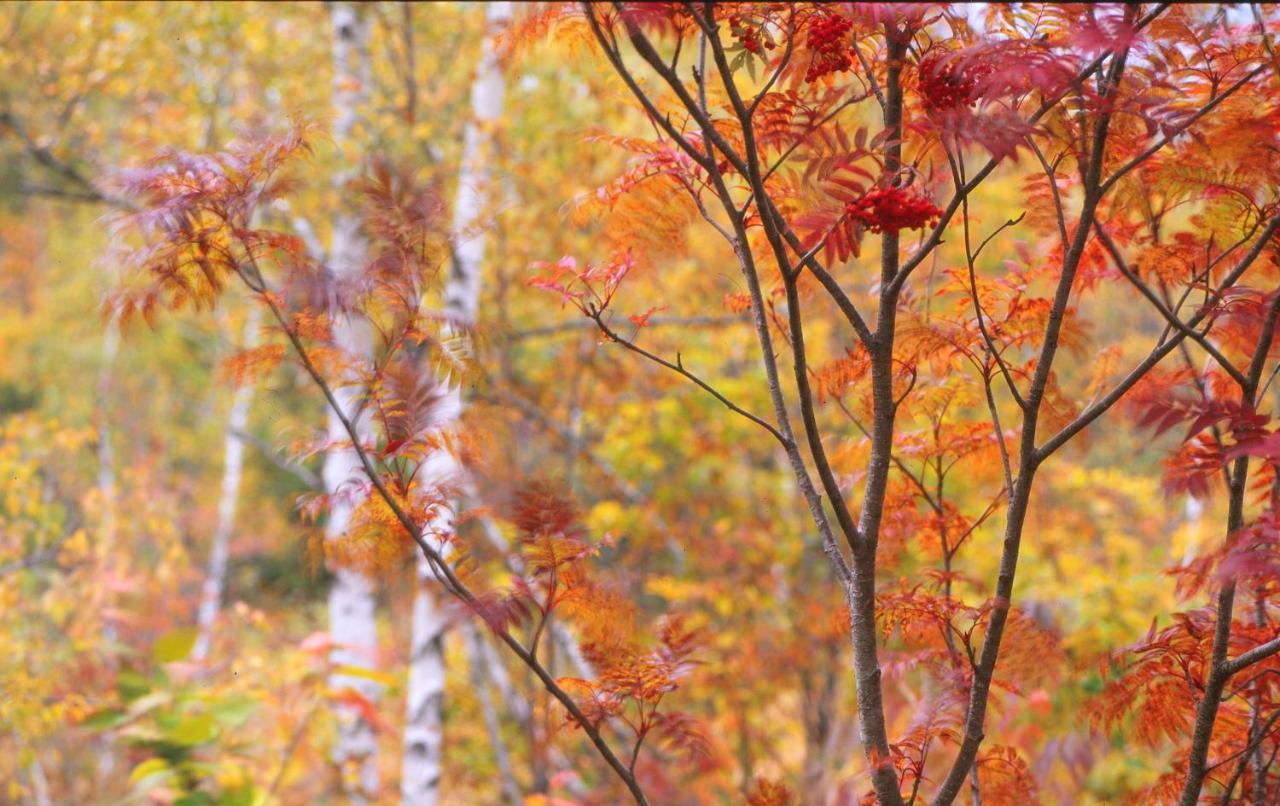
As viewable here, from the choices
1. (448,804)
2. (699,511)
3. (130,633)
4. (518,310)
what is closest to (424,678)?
(699,511)

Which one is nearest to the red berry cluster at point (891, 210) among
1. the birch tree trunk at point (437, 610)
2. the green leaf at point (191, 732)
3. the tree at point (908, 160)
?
the tree at point (908, 160)

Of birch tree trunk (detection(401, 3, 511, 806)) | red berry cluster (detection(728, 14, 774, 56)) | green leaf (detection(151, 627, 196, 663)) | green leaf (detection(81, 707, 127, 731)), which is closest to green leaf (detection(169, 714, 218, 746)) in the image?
green leaf (detection(81, 707, 127, 731))

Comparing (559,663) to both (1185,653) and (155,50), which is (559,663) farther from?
(1185,653)

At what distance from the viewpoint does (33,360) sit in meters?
12.8

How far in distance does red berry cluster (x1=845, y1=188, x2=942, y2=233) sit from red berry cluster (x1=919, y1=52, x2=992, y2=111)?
0.18m

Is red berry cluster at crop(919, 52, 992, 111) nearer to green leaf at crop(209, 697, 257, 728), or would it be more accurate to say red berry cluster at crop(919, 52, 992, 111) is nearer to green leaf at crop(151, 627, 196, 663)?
green leaf at crop(209, 697, 257, 728)

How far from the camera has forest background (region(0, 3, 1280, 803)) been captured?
143 cm

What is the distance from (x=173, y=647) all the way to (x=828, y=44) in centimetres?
367

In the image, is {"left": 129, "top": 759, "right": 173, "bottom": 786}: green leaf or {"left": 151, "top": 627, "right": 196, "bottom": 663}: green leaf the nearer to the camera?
{"left": 129, "top": 759, "right": 173, "bottom": 786}: green leaf

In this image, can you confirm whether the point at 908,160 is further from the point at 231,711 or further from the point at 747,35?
the point at 231,711

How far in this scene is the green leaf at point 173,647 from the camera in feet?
13.1

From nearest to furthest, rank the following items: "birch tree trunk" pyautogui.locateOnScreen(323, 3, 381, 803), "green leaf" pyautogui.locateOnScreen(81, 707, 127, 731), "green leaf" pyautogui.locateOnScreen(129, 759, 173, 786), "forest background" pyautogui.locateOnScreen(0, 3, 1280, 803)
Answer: "forest background" pyautogui.locateOnScreen(0, 3, 1280, 803) < "green leaf" pyautogui.locateOnScreen(129, 759, 173, 786) < "green leaf" pyautogui.locateOnScreen(81, 707, 127, 731) < "birch tree trunk" pyautogui.locateOnScreen(323, 3, 381, 803)

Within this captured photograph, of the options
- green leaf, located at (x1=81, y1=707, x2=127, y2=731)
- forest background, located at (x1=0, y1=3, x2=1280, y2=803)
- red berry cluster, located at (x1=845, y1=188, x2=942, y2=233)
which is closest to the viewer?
red berry cluster, located at (x1=845, y1=188, x2=942, y2=233)

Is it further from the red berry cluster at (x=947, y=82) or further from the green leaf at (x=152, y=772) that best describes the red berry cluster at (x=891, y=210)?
the green leaf at (x=152, y=772)
